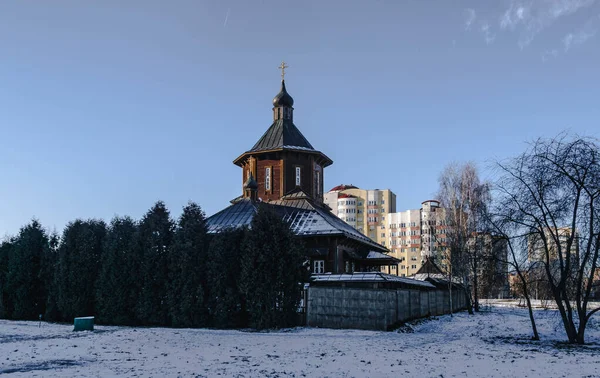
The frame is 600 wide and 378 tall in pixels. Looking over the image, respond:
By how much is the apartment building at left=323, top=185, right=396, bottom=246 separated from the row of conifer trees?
103437 millimetres

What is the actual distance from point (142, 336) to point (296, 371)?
27.8 ft

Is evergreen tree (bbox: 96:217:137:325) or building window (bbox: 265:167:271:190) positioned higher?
building window (bbox: 265:167:271:190)

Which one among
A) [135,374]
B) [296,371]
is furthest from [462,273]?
[135,374]

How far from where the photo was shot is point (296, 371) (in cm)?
1283

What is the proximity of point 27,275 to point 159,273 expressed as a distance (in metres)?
9.85

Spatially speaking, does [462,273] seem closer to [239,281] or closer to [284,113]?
[239,281]

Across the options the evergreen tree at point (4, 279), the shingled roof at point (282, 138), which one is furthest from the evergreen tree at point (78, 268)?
the shingled roof at point (282, 138)

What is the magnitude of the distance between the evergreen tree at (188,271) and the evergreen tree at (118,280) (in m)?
2.34

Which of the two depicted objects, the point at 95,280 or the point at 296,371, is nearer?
the point at 296,371

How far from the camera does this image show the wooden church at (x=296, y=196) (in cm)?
3634

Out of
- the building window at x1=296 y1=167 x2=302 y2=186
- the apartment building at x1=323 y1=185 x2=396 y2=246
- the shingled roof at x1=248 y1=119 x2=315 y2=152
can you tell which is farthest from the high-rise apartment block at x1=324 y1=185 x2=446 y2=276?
the building window at x1=296 y1=167 x2=302 y2=186

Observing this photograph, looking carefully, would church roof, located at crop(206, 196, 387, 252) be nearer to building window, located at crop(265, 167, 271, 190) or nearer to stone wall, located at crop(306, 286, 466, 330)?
building window, located at crop(265, 167, 271, 190)

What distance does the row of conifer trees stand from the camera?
23.5 m

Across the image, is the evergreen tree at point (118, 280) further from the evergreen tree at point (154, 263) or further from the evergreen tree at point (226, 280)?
the evergreen tree at point (226, 280)
